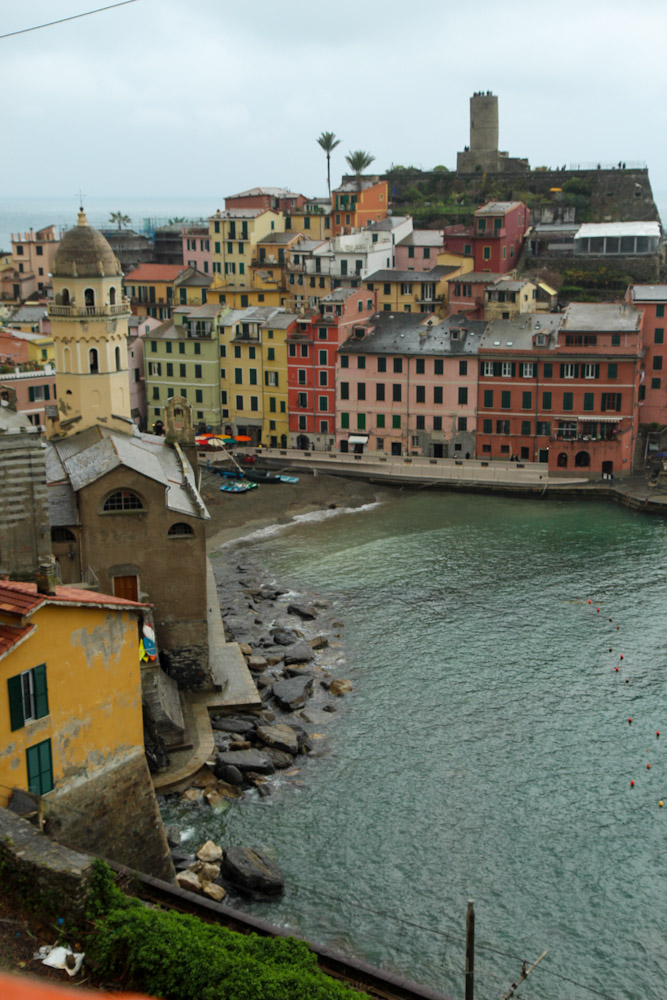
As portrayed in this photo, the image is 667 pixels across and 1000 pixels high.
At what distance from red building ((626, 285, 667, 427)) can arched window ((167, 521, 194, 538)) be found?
46205mm

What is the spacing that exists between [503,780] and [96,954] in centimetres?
1850

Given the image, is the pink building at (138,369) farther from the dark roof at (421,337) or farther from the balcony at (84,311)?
the balcony at (84,311)

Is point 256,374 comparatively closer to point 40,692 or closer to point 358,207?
point 358,207

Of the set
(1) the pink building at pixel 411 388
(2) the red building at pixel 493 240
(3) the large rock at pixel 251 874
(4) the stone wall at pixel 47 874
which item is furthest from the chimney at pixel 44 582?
(2) the red building at pixel 493 240

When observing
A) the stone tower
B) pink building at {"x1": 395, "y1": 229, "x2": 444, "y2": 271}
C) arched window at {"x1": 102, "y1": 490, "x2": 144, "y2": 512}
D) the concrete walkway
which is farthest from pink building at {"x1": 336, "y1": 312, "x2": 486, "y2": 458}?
arched window at {"x1": 102, "y1": 490, "x2": 144, "y2": 512}

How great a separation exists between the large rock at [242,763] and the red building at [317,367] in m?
47.2

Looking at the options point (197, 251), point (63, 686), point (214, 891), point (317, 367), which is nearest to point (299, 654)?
point (214, 891)

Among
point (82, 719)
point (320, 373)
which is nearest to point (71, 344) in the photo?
point (82, 719)

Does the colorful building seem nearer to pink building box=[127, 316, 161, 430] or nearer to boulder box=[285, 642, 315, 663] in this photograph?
pink building box=[127, 316, 161, 430]

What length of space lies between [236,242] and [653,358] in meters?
42.6

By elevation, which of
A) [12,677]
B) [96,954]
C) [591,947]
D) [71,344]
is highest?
[71,344]

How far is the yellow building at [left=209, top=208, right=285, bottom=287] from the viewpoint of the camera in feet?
323

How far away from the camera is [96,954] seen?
17.4 meters

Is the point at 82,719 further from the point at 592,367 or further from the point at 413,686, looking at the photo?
the point at 592,367
